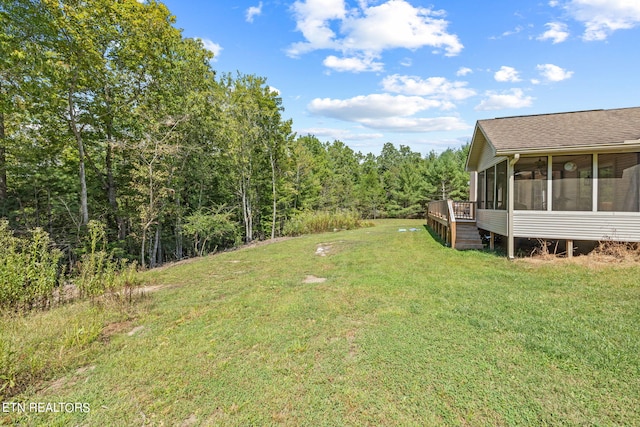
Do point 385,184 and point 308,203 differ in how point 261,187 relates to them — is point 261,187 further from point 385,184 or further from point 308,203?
point 385,184

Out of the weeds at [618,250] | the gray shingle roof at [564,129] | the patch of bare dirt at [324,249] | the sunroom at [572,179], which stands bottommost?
the patch of bare dirt at [324,249]

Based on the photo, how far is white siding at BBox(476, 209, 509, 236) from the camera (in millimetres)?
7923

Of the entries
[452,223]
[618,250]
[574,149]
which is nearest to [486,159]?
[452,223]

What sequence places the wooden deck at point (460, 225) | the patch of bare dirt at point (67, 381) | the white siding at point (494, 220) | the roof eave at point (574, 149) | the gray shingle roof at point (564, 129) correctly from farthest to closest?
the wooden deck at point (460, 225), the white siding at point (494, 220), the gray shingle roof at point (564, 129), the roof eave at point (574, 149), the patch of bare dirt at point (67, 381)

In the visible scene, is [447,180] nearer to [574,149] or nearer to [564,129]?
[564,129]

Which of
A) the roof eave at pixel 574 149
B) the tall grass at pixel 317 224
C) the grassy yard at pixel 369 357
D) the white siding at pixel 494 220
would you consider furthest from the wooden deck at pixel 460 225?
the tall grass at pixel 317 224

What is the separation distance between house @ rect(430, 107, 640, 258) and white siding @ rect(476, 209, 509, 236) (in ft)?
0.10

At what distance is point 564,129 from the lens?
7.77 meters

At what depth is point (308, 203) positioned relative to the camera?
22.1 m

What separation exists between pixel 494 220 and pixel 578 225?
6.55 feet

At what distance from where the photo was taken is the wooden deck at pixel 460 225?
30.0 feet

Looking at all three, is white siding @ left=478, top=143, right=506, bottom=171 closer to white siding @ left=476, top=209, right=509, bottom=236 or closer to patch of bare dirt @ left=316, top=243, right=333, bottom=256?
white siding @ left=476, top=209, right=509, bottom=236

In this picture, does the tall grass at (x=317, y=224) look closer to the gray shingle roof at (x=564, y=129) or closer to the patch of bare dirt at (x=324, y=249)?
the patch of bare dirt at (x=324, y=249)

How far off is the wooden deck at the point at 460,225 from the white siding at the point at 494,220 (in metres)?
0.32
